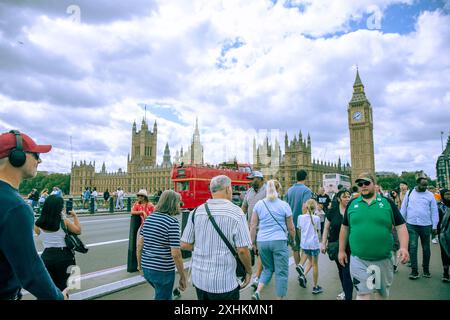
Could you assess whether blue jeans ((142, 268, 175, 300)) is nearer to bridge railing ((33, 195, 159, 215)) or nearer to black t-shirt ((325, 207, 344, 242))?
black t-shirt ((325, 207, 344, 242))

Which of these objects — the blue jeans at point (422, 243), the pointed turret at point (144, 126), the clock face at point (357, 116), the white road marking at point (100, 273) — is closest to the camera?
the white road marking at point (100, 273)

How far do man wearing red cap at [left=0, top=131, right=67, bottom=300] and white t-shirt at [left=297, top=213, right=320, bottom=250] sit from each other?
448 cm

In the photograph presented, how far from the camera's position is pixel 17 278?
166cm

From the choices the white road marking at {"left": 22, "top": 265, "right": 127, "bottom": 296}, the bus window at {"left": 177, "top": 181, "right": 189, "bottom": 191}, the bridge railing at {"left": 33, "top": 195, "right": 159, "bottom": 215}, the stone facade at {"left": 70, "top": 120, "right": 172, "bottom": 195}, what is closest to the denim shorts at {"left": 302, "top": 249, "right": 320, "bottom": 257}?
the white road marking at {"left": 22, "top": 265, "right": 127, "bottom": 296}

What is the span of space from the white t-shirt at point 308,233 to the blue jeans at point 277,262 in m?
1.26

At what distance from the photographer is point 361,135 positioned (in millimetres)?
93812

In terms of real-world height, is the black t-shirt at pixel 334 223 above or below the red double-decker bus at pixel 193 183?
below

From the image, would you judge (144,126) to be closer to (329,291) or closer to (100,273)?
(100,273)

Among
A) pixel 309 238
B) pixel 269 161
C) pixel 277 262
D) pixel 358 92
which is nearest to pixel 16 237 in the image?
pixel 277 262

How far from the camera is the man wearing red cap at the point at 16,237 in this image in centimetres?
153

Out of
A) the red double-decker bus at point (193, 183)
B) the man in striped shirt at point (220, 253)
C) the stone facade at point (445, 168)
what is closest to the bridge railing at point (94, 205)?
the red double-decker bus at point (193, 183)

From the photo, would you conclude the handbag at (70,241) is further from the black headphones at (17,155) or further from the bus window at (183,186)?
the bus window at (183,186)

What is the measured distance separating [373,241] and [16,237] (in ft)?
10.7
